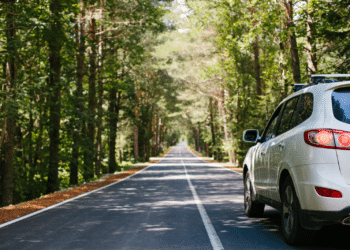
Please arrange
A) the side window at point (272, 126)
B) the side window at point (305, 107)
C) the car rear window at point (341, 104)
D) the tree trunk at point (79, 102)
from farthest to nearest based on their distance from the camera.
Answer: the tree trunk at point (79, 102) < the side window at point (272, 126) < the side window at point (305, 107) < the car rear window at point (341, 104)

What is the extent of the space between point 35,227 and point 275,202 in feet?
14.6

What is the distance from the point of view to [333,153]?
4594mm

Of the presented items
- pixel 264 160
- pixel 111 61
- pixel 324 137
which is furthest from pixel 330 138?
pixel 111 61

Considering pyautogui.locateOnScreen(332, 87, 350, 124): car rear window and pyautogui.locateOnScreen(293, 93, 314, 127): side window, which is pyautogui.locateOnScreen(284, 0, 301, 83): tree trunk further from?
pyautogui.locateOnScreen(332, 87, 350, 124): car rear window

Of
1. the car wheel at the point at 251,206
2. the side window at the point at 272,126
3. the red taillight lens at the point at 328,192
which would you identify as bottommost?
the car wheel at the point at 251,206

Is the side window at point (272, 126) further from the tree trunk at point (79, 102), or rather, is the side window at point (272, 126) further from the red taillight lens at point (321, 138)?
the tree trunk at point (79, 102)

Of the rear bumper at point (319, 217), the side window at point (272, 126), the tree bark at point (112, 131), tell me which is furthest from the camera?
the tree bark at point (112, 131)

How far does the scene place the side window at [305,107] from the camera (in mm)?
5225

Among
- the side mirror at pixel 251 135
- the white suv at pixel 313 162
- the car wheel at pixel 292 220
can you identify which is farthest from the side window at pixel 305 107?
the side mirror at pixel 251 135

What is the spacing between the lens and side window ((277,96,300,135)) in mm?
5852

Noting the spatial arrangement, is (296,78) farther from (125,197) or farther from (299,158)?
(299,158)

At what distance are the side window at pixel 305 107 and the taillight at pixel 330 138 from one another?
0.47m

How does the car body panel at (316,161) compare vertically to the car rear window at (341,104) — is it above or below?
below

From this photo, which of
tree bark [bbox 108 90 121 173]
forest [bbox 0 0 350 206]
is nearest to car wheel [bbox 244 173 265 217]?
forest [bbox 0 0 350 206]
